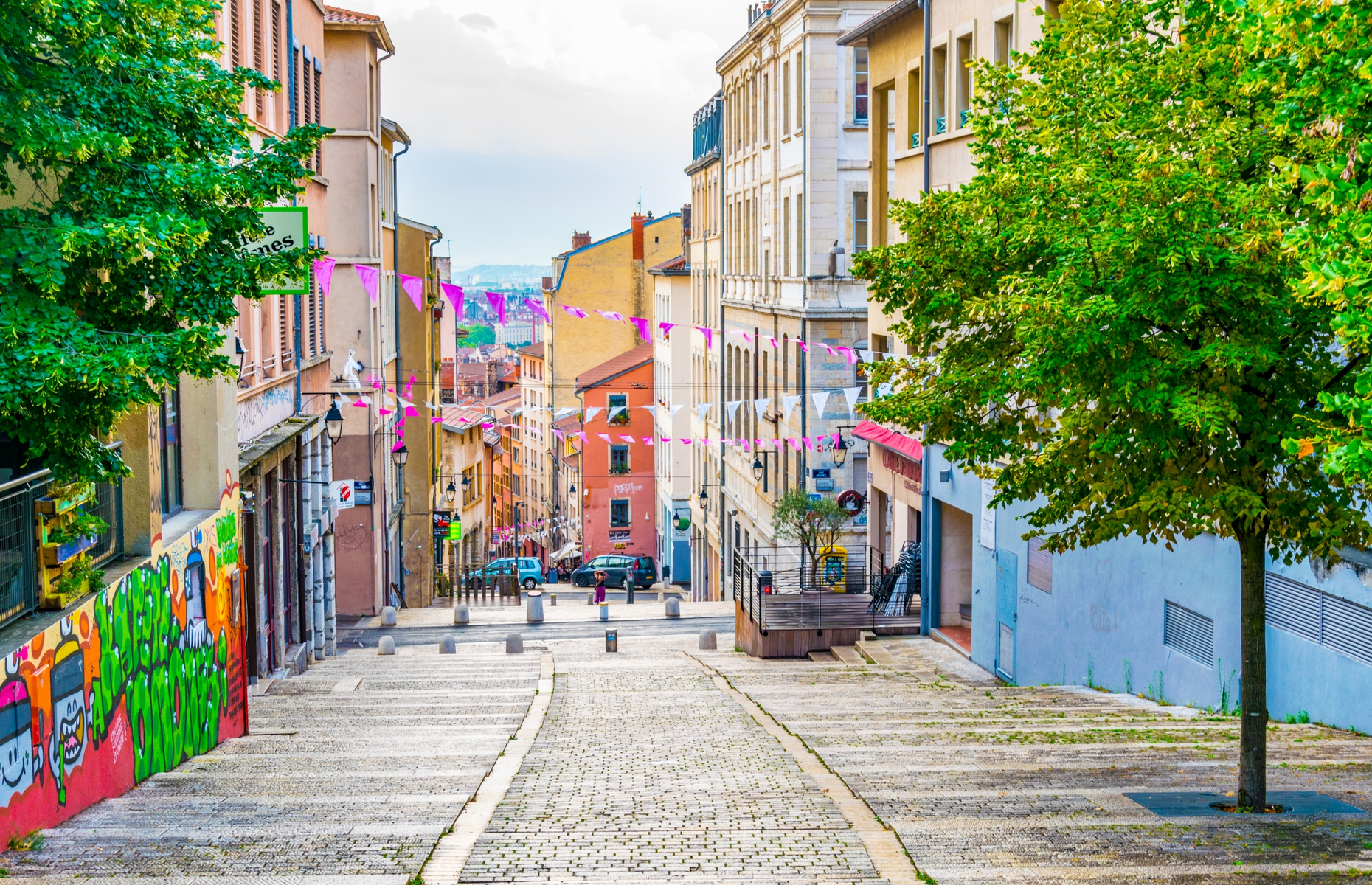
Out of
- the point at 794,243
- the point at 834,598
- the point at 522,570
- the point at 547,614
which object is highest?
the point at 794,243

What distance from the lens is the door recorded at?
67.7 ft

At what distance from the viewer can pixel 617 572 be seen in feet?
184

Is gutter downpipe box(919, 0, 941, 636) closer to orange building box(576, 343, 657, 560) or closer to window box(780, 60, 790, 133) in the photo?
window box(780, 60, 790, 133)

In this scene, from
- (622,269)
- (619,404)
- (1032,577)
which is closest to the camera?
(1032,577)

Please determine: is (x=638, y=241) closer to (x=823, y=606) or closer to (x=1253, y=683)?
(x=823, y=606)

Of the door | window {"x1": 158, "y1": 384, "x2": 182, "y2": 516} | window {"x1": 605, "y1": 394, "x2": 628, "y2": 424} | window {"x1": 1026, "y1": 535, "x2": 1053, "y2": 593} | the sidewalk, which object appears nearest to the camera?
window {"x1": 158, "y1": 384, "x2": 182, "y2": 516}

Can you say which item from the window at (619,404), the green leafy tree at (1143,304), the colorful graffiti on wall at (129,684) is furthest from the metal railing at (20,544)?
the window at (619,404)

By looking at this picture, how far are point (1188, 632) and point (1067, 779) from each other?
564cm

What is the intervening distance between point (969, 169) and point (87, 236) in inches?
699

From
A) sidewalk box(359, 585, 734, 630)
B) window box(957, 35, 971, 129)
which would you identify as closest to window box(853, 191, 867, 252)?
sidewalk box(359, 585, 734, 630)

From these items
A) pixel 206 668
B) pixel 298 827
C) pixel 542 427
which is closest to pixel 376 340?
pixel 206 668

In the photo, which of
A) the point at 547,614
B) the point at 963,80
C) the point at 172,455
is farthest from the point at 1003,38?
the point at 547,614

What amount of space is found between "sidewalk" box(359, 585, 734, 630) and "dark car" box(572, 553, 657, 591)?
1116 centimetres

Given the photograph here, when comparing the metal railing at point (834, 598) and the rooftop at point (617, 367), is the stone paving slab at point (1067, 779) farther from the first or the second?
the rooftop at point (617, 367)
